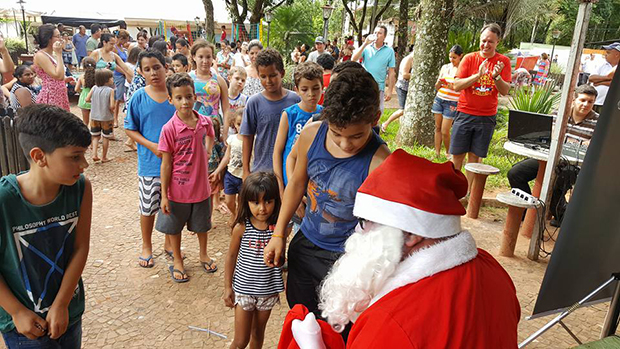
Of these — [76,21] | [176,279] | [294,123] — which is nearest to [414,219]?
[294,123]

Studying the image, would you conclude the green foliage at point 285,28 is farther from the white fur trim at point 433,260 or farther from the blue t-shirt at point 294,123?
the white fur trim at point 433,260

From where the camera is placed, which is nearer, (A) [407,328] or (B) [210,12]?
(A) [407,328]

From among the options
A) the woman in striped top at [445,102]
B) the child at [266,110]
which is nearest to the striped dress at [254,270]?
the child at [266,110]

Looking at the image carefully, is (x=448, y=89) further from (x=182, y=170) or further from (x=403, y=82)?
(x=182, y=170)

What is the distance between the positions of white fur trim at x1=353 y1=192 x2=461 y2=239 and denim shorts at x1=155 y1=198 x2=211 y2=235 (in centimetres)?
276

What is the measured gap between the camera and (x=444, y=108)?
7602mm

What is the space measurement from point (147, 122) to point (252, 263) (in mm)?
2016

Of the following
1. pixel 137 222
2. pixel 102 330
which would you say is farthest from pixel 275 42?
pixel 102 330

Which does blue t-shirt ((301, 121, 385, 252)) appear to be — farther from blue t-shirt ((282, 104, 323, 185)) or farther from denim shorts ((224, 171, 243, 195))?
denim shorts ((224, 171, 243, 195))

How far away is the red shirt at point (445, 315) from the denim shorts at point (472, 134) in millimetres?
4708

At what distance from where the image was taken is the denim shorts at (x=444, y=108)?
291 inches

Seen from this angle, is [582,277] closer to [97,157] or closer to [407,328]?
[407,328]

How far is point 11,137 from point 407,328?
14.3ft

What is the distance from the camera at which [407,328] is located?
4.22 ft
